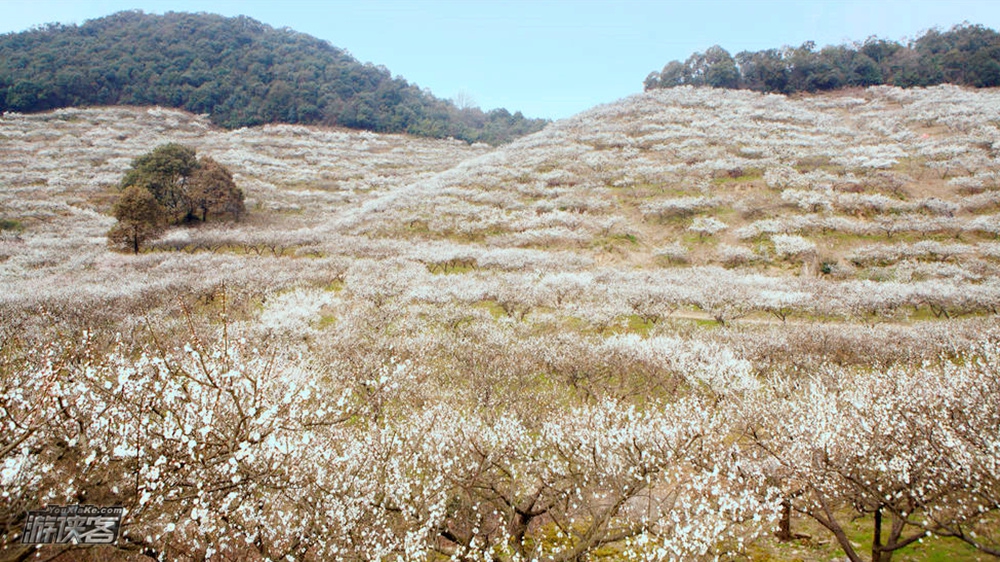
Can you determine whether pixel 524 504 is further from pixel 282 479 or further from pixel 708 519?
pixel 282 479

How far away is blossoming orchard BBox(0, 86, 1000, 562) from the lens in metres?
6.12

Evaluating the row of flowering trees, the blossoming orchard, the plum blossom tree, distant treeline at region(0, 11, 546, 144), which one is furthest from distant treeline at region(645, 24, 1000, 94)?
the row of flowering trees

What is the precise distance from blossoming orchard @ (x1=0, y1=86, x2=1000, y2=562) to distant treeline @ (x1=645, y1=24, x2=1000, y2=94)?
1848 centimetres

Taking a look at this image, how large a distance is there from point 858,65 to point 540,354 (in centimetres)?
10038

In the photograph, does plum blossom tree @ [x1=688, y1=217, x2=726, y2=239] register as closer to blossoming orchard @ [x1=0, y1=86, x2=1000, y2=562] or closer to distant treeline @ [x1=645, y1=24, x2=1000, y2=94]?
blossoming orchard @ [x1=0, y1=86, x2=1000, y2=562]

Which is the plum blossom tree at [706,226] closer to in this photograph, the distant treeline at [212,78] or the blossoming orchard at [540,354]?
the blossoming orchard at [540,354]

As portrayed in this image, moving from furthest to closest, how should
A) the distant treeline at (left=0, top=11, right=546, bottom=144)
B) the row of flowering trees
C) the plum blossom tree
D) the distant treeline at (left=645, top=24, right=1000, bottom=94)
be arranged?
the distant treeline at (left=0, top=11, right=546, bottom=144)
the distant treeline at (left=645, top=24, right=1000, bottom=94)
the plum blossom tree
the row of flowering trees

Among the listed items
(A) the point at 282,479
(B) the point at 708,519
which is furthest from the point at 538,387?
(A) the point at 282,479

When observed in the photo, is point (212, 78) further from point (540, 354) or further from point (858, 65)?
point (858, 65)

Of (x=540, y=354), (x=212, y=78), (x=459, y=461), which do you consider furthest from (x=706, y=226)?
(x=212, y=78)

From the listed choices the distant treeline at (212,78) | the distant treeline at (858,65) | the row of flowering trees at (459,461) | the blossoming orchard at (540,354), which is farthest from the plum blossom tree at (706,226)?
the distant treeline at (212,78)

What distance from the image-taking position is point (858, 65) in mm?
81438

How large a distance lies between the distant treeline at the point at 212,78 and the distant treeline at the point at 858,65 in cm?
4611

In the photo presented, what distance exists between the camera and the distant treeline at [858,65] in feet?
241
